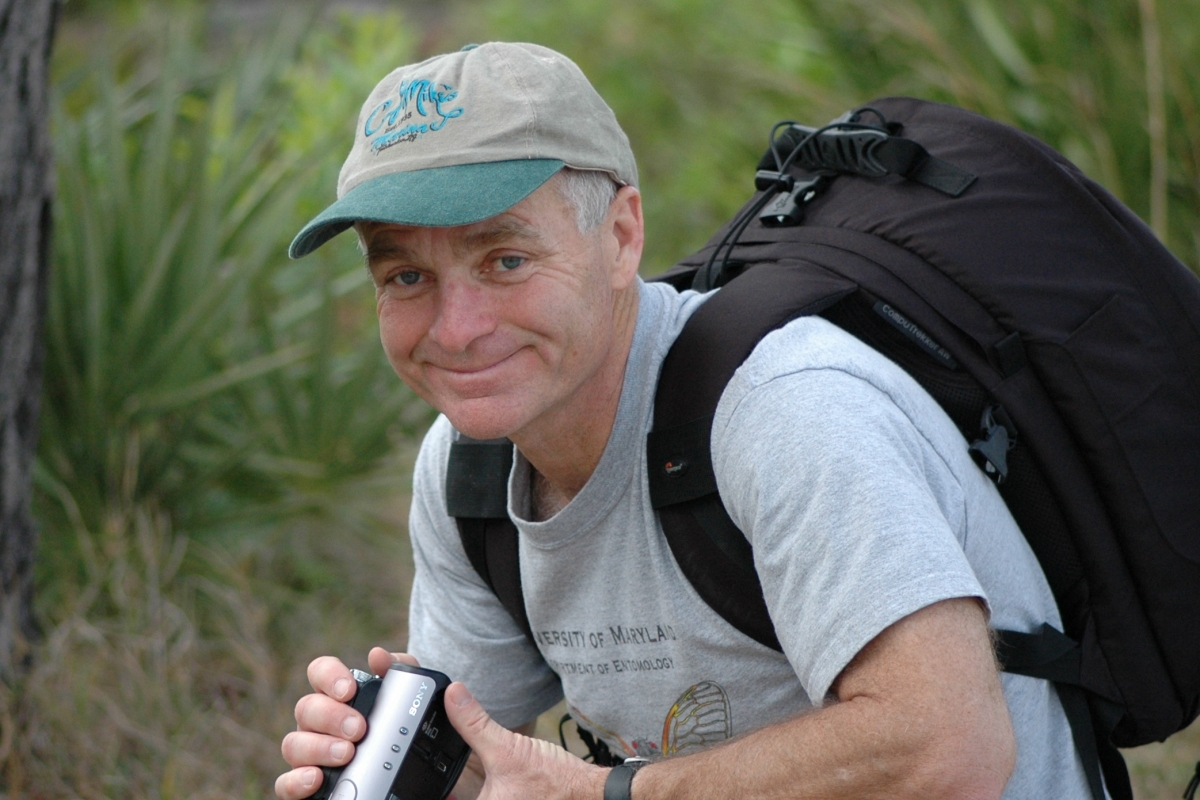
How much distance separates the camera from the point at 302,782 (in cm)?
180

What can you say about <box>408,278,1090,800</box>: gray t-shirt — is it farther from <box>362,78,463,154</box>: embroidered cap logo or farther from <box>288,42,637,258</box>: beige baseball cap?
<box>362,78,463,154</box>: embroidered cap logo

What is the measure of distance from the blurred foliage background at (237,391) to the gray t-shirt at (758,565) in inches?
52.9

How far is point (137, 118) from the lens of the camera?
452cm

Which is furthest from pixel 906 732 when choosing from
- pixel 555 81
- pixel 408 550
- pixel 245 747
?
pixel 408 550

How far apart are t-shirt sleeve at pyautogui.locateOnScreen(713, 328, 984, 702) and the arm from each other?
1.4 inches

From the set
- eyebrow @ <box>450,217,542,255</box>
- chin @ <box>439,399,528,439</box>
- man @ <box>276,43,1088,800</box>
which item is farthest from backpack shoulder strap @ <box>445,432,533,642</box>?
eyebrow @ <box>450,217,542,255</box>

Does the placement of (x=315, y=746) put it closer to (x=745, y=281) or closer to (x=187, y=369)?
(x=745, y=281)

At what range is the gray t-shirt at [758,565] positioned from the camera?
151 centimetres

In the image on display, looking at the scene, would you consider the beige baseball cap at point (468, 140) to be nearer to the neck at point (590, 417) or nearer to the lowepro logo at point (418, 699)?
the neck at point (590, 417)

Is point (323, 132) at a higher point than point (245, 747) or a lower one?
higher

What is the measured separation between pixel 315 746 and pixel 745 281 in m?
0.95

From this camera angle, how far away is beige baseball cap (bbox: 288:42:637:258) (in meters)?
1.71

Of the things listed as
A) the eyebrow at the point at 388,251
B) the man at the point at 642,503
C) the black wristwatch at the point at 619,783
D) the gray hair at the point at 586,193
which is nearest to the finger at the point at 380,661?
the man at the point at 642,503

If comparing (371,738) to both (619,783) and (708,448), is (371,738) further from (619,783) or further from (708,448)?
(708,448)
